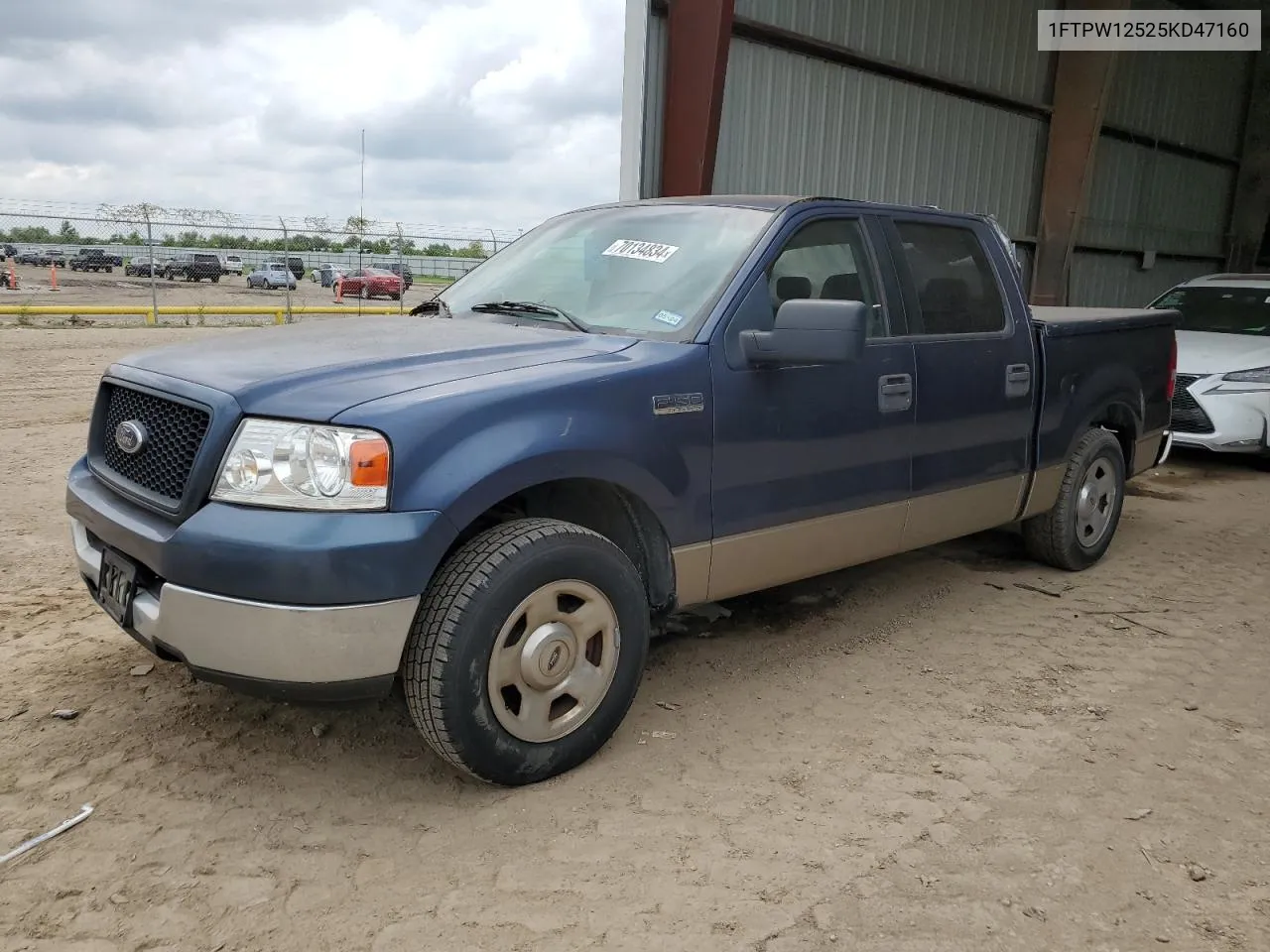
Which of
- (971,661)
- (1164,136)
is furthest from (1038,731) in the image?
Result: (1164,136)

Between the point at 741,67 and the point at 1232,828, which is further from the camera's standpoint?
the point at 741,67

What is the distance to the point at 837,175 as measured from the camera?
11625mm

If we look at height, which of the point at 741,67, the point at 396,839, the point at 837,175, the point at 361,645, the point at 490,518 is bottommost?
the point at 396,839

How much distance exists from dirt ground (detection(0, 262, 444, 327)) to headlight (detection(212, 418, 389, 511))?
725 inches

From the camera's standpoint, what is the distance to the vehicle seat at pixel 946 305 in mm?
4203

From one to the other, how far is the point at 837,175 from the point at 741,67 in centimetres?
212

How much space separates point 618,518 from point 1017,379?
2259 millimetres

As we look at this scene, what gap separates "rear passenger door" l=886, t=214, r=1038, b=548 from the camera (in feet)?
13.6

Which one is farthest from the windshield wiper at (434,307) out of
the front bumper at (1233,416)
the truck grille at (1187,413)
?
the front bumper at (1233,416)

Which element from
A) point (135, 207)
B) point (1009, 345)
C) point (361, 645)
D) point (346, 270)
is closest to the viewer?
point (361, 645)

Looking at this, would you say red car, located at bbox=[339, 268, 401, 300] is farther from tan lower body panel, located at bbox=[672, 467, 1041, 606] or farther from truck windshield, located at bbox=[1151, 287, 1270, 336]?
Result: tan lower body panel, located at bbox=[672, 467, 1041, 606]

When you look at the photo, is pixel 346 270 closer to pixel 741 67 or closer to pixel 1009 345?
pixel 741 67

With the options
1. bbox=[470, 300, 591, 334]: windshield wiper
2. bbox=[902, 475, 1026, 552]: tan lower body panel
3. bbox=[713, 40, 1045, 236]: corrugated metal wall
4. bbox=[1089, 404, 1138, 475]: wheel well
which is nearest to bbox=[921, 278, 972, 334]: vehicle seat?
bbox=[902, 475, 1026, 552]: tan lower body panel

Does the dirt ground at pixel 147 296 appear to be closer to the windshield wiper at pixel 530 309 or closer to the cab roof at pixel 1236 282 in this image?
the cab roof at pixel 1236 282
